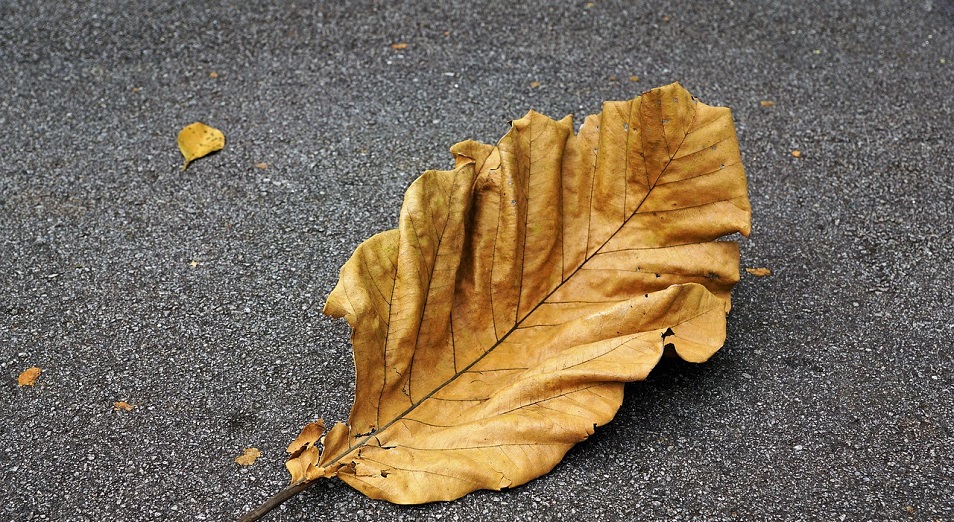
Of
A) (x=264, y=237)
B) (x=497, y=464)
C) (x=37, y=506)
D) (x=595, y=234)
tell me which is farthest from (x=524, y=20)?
(x=37, y=506)

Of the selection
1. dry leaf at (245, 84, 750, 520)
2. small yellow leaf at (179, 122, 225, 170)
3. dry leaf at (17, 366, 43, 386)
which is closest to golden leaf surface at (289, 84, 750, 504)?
dry leaf at (245, 84, 750, 520)

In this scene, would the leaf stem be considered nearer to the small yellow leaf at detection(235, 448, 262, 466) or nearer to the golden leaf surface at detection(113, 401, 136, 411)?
the small yellow leaf at detection(235, 448, 262, 466)

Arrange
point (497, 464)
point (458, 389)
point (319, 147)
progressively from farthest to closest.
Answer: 1. point (319, 147)
2. point (458, 389)
3. point (497, 464)

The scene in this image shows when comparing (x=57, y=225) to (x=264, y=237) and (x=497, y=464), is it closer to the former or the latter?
(x=264, y=237)

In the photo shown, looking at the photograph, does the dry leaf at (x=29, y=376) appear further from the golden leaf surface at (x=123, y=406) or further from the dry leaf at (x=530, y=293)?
the dry leaf at (x=530, y=293)

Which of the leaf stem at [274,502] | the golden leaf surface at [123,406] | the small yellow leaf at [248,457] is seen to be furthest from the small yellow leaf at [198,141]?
the leaf stem at [274,502]

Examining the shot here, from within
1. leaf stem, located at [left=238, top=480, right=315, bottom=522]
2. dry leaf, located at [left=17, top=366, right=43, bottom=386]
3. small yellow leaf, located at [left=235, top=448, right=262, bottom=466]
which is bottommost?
small yellow leaf, located at [left=235, top=448, right=262, bottom=466]
